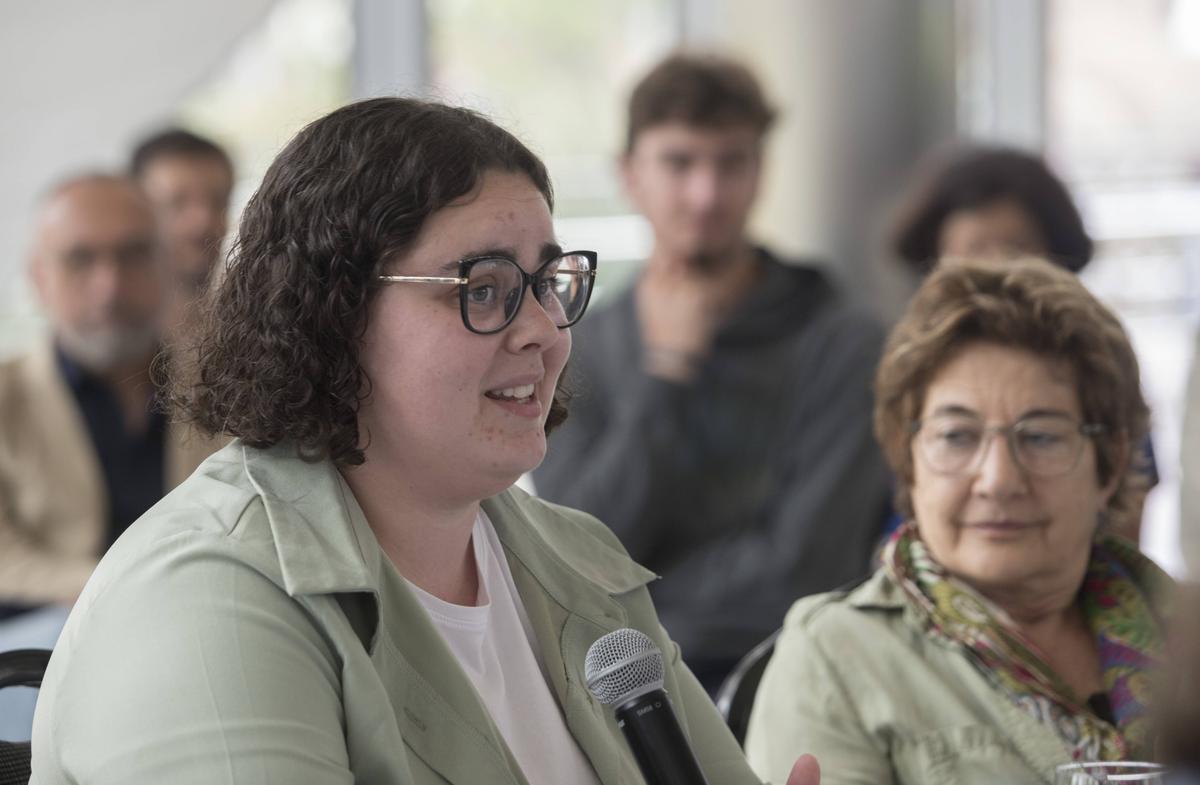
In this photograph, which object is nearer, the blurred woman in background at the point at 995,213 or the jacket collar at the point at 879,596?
the jacket collar at the point at 879,596

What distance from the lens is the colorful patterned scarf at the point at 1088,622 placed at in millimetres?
1995

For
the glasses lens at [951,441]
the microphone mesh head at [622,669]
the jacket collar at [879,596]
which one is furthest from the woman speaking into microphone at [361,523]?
the glasses lens at [951,441]

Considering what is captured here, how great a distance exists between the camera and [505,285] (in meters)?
1.55

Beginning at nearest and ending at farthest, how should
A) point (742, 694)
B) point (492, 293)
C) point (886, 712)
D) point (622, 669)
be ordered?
point (622, 669) → point (492, 293) → point (886, 712) → point (742, 694)

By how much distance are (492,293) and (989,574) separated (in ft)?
3.08

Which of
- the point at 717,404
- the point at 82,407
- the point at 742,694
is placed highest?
the point at 82,407

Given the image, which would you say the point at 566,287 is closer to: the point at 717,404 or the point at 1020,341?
the point at 1020,341

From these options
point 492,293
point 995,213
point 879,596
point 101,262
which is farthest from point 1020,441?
point 101,262

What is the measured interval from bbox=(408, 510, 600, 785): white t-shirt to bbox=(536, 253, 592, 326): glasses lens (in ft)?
0.91

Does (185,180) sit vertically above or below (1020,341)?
above

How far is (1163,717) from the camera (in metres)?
0.67

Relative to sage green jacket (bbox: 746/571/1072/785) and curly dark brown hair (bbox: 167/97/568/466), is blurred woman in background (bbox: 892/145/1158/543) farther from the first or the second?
curly dark brown hair (bbox: 167/97/568/466)

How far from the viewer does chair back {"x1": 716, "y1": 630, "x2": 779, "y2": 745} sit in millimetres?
2186

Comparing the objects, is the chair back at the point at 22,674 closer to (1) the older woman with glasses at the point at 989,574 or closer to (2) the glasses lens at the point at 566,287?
(2) the glasses lens at the point at 566,287
